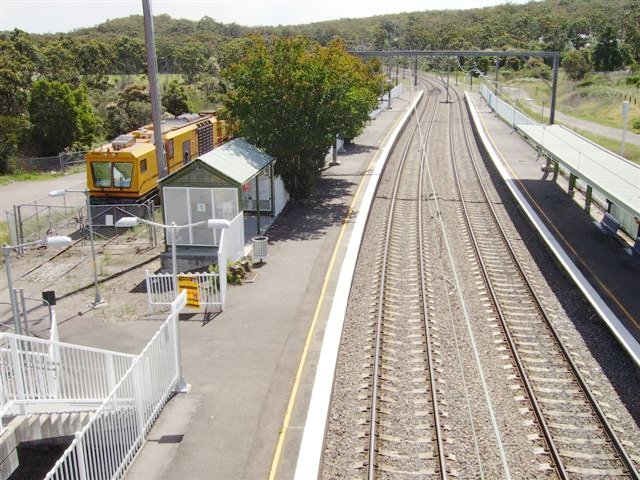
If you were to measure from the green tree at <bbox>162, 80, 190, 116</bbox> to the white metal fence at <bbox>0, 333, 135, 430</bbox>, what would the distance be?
49912 mm

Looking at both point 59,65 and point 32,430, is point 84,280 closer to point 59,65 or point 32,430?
point 32,430

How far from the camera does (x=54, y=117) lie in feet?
153

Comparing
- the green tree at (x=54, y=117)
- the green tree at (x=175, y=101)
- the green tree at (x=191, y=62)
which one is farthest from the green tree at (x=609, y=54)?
the green tree at (x=54, y=117)

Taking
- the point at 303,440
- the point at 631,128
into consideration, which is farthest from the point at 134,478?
the point at 631,128

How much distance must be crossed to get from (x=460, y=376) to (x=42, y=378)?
802cm

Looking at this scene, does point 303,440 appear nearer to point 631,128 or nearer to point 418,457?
point 418,457

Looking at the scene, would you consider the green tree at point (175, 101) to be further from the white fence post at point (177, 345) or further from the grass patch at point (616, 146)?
the white fence post at point (177, 345)

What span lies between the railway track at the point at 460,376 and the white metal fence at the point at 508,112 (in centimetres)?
2269

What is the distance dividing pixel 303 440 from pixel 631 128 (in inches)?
2015

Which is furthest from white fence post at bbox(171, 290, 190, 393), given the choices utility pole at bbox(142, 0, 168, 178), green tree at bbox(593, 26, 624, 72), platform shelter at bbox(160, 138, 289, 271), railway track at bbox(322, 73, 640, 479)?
green tree at bbox(593, 26, 624, 72)

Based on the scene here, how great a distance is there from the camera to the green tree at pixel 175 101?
59469 millimetres

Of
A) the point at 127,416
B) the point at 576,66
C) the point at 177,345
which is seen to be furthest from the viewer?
the point at 576,66

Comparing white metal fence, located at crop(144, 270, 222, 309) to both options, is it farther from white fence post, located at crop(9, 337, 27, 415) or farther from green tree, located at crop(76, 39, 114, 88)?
green tree, located at crop(76, 39, 114, 88)

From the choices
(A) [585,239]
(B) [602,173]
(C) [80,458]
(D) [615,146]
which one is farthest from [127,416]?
(D) [615,146]
